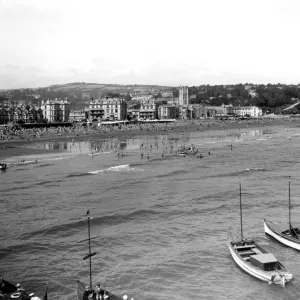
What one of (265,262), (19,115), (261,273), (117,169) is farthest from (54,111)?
(261,273)

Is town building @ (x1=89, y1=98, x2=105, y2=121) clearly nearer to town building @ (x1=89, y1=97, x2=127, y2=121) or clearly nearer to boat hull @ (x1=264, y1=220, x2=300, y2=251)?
town building @ (x1=89, y1=97, x2=127, y2=121)

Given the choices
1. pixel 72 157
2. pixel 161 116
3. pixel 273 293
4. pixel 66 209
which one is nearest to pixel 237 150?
pixel 72 157

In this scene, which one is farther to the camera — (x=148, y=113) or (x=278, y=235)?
(x=148, y=113)

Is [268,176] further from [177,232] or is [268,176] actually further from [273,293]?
[273,293]

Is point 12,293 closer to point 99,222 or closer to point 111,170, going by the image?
point 99,222

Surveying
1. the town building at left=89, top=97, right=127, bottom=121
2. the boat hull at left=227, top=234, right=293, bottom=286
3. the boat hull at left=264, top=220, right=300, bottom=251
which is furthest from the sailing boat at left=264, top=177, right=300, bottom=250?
the town building at left=89, top=97, right=127, bottom=121

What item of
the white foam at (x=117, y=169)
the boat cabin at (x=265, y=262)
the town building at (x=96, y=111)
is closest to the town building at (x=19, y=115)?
the town building at (x=96, y=111)
